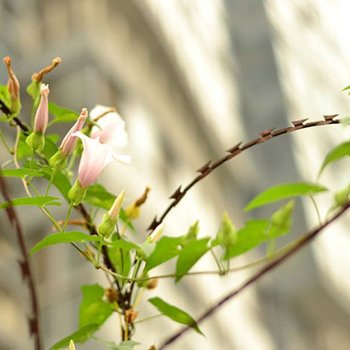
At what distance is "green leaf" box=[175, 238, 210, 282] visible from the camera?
0.54 meters

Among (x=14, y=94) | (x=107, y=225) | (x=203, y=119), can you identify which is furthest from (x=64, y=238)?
(x=203, y=119)

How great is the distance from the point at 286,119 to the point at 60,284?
25.0ft

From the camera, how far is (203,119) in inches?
371

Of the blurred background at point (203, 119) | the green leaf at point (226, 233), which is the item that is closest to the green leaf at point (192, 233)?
the green leaf at point (226, 233)

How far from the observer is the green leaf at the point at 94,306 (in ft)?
2.01

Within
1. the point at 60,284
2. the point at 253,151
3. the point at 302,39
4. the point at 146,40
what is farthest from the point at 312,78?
the point at 60,284

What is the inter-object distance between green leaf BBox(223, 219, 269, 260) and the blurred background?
219 centimetres

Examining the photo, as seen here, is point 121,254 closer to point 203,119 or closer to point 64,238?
point 64,238

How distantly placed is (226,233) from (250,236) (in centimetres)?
3

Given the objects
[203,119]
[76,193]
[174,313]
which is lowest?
[174,313]

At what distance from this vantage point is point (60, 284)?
528 centimetres

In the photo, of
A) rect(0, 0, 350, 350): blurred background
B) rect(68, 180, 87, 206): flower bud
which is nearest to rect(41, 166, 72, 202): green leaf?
rect(68, 180, 87, 206): flower bud

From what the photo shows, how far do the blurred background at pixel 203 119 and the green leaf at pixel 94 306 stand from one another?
2113 millimetres

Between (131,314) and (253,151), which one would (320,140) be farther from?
(131,314)
